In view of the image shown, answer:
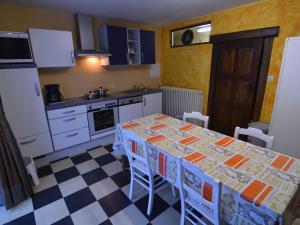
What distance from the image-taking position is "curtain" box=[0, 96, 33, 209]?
1681 mm

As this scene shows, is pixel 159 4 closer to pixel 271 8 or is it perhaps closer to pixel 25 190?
pixel 271 8

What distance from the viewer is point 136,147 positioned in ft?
5.33

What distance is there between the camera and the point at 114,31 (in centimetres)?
306

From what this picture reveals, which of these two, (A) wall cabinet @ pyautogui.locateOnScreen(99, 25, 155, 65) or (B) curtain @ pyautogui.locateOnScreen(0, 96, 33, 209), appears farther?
(A) wall cabinet @ pyautogui.locateOnScreen(99, 25, 155, 65)

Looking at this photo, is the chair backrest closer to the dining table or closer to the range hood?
the dining table

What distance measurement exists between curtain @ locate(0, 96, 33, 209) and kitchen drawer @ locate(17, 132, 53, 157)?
1.84 feet

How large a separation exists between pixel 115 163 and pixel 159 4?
249cm

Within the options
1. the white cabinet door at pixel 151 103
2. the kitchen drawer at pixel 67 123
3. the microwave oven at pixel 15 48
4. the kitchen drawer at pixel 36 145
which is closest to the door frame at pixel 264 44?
the white cabinet door at pixel 151 103

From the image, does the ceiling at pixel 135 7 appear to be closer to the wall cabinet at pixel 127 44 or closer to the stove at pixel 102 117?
the wall cabinet at pixel 127 44

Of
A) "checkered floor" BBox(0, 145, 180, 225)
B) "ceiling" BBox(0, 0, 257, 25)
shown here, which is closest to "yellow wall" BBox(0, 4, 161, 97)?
"ceiling" BBox(0, 0, 257, 25)

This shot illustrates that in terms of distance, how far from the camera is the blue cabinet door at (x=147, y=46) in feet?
11.6

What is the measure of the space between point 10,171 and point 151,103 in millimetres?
2580

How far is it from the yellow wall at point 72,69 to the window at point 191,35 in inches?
19.5

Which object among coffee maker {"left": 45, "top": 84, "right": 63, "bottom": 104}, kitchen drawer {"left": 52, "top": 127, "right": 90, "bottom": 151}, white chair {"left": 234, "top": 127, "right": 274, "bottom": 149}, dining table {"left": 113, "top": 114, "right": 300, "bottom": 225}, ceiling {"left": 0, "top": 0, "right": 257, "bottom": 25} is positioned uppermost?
ceiling {"left": 0, "top": 0, "right": 257, "bottom": 25}
